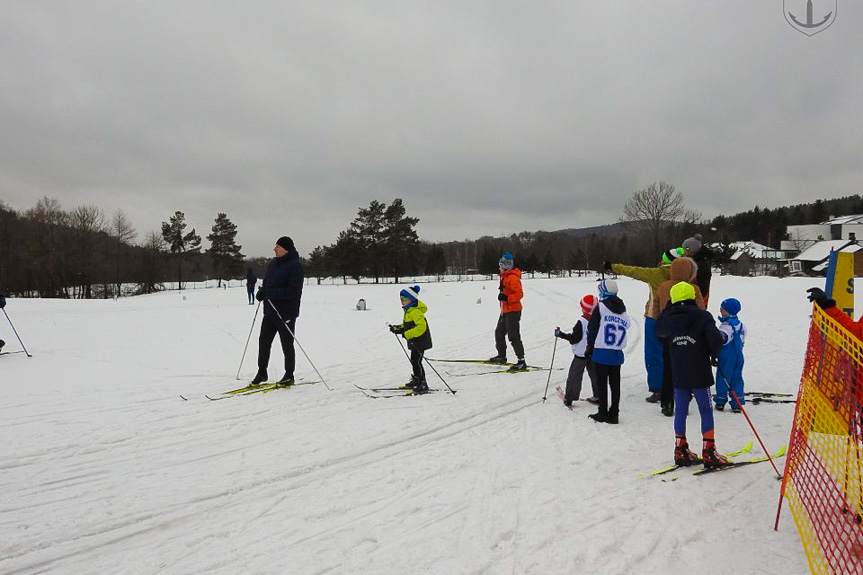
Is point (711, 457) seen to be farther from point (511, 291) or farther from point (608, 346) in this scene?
point (511, 291)

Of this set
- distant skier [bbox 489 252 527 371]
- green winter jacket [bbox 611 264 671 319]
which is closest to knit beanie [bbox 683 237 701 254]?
green winter jacket [bbox 611 264 671 319]

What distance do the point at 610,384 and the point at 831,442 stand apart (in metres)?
2.06

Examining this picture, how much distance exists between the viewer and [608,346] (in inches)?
203

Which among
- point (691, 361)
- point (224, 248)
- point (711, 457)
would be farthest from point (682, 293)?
point (224, 248)

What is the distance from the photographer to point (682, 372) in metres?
4.03

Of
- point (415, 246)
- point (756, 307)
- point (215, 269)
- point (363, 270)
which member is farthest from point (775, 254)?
point (215, 269)

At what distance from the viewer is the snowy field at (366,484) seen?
288 centimetres

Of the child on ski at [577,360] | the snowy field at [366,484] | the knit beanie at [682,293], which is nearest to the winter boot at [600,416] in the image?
the snowy field at [366,484]

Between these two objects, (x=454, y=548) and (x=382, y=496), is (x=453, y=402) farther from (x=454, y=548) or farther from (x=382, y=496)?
(x=454, y=548)

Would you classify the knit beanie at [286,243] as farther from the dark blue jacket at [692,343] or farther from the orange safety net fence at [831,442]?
the orange safety net fence at [831,442]

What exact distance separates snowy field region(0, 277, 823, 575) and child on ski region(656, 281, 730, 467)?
0.88 ft

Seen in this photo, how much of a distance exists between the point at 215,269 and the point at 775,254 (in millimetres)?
103224

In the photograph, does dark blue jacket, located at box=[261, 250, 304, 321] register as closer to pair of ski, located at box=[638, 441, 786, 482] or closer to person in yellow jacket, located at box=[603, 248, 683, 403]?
person in yellow jacket, located at box=[603, 248, 683, 403]

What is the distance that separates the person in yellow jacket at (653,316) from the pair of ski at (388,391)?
10.3 ft
